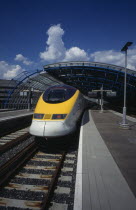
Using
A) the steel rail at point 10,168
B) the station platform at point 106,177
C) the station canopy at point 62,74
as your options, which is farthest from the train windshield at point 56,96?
the station canopy at point 62,74

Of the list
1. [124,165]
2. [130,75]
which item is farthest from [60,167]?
[130,75]

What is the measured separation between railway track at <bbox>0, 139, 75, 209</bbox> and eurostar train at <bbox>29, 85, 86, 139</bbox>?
3.54 ft

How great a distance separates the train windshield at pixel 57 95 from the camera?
689cm

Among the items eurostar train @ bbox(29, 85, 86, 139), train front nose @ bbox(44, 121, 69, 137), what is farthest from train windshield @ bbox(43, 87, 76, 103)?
train front nose @ bbox(44, 121, 69, 137)

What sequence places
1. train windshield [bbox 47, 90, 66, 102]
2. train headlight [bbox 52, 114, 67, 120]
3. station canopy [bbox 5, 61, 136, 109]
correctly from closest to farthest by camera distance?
train headlight [bbox 52, 114, 67, 120]
train windshield [bbox 47, 90, 66, 102]
station canopy [bbox 5, 61, 136, 109]

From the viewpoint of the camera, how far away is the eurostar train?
549cm

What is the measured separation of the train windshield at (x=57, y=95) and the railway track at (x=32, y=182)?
8.85 feet

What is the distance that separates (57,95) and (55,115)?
1.73 meters

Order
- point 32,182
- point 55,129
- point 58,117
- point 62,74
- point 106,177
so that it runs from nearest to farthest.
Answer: point 106,177 < point 32,182 < point 55,129 < point 58,117 < point 62,74

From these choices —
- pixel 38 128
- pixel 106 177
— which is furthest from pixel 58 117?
pixel 106 177

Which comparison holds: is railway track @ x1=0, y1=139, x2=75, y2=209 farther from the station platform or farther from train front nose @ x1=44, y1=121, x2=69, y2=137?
train front nose @ x1=44, y1=121, x2=69, y2=137

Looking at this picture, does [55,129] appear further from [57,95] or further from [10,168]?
[57,95]

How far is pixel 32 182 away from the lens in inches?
162

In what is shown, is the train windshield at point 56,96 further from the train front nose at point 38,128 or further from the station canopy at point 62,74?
the station canopy at point 62,74
